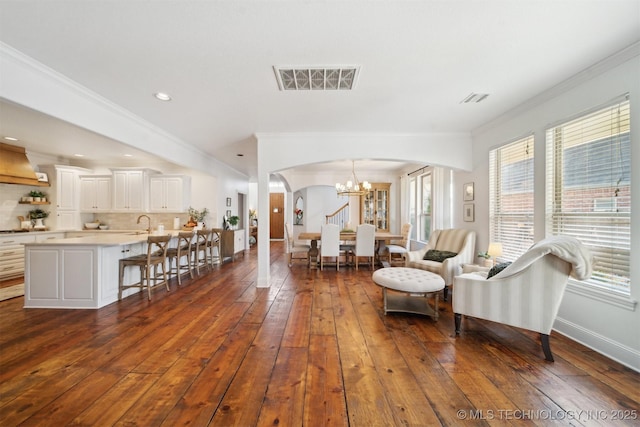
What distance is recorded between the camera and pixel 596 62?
2.22 metres

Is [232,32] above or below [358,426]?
above

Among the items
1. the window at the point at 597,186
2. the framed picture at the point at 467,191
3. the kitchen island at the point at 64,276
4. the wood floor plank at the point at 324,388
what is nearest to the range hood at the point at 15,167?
the kitchen island at the point at 64,276

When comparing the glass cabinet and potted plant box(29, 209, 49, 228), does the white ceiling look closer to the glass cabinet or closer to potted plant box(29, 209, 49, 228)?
potted plant box(29, 209, 49, 228)

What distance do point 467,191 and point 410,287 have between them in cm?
227

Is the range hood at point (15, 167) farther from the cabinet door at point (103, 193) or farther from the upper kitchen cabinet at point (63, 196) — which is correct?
the cabinet door at point (103, 193)

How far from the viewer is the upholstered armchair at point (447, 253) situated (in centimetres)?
362

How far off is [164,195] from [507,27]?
6451mm

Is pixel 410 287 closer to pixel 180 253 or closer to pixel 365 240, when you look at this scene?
pixel 365 240

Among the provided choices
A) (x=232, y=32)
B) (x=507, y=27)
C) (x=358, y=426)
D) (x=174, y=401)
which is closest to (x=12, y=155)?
(x=232, y=32)

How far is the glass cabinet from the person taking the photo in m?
7.80

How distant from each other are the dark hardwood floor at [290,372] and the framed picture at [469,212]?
177cm

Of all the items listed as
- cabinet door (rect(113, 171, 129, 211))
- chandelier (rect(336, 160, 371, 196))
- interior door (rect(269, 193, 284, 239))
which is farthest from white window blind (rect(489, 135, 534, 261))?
interior door (rect(269, 193, 284, 239))

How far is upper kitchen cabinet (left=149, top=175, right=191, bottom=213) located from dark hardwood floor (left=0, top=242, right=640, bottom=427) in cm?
299

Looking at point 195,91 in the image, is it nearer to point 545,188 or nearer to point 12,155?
point 545,188
